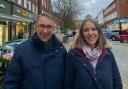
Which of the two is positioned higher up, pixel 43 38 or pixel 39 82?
pixel 43 38

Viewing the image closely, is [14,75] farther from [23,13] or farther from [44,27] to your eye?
[23,13]

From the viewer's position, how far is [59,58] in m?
3.88

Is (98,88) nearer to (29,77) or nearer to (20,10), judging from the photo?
(29,77)

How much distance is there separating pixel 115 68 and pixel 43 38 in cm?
95

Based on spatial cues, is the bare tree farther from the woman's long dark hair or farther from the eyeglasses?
the eyeglasses

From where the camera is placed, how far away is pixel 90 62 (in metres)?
3.93

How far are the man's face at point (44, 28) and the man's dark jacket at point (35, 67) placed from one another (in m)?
0.06

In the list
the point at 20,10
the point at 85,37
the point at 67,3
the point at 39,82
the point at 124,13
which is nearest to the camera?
the point at 39,82

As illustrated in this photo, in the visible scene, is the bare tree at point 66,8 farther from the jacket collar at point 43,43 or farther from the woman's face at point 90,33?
the jacket collar at point 43,43

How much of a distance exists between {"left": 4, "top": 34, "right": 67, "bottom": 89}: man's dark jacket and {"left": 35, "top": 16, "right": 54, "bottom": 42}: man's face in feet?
0.19

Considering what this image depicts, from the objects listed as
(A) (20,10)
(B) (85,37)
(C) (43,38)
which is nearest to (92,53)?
(B) (85,37)

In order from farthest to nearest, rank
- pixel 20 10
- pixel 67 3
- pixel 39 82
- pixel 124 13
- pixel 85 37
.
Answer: pixel 124 13 < pixel 67 3 < pixel 20 10 < pixel 85 37 < pixel 39 82

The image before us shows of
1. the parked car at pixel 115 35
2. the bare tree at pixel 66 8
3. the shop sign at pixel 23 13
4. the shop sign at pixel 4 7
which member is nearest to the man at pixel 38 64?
the shop sign at pixel 4 7

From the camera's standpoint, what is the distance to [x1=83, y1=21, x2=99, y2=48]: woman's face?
4.00 m
